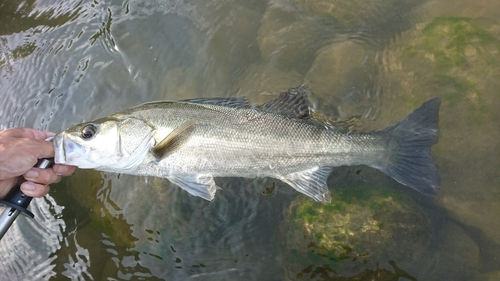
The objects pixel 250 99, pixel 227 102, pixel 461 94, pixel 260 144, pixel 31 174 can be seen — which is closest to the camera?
pixel 31 174

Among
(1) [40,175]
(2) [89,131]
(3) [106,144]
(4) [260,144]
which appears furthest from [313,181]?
(1) [40,175]

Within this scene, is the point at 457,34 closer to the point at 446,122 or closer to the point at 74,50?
the point at 446,122

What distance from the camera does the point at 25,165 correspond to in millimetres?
2967

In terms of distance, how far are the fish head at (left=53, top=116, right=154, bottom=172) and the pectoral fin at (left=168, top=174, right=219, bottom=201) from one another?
1.47ft

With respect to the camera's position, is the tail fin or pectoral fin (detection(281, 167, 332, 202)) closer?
the tail fin

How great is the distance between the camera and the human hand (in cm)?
292

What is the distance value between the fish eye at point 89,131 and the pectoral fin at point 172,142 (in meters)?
0.52

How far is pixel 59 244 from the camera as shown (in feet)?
15.0

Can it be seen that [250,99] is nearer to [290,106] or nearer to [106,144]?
[290,106]

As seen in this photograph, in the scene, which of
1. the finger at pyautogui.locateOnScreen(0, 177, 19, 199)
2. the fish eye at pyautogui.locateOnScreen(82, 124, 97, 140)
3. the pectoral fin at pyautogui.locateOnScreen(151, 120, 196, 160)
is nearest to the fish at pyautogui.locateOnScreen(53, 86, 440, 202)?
the pectoral fin at pyautogui.locateOnScreen(151, 120, 196, 160)

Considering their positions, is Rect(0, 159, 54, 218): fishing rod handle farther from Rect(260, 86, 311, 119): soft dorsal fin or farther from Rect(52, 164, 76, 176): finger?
Rect(260, 86, 311, 119): soft dorsal fin

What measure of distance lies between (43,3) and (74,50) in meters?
1.23

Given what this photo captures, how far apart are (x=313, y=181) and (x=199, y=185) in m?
1.12

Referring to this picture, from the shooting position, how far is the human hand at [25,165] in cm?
292
